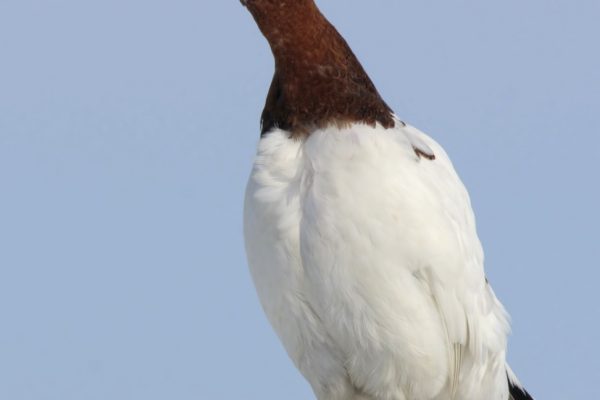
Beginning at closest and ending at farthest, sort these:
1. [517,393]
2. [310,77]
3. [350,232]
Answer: [350,232]
[310,77]
[517,393]

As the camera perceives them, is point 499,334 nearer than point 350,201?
No

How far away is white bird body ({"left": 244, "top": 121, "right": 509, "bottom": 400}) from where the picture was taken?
5891 mm

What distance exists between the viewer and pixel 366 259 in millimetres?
5918

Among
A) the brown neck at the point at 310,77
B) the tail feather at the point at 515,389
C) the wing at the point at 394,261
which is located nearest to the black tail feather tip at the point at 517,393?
the tail feather at the point at 515,389

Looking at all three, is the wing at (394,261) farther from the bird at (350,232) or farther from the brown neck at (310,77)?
the brown neck at (310,77)

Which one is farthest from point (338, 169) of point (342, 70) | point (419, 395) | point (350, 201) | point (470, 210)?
point (419, 395)

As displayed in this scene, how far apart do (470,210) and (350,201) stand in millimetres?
973

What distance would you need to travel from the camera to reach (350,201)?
5.85 meters

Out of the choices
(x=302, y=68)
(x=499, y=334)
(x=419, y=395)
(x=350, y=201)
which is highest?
(x=302, y=68)

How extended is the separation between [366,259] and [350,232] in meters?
0.16

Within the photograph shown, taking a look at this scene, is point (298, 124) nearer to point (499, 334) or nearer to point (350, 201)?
point (350, 201)

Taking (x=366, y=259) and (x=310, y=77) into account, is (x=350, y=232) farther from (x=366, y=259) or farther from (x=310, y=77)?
(x=310, y=77)

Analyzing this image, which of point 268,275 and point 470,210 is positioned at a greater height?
point 470,210

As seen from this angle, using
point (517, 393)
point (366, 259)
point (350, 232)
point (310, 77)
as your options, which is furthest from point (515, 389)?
point (310, 77)
